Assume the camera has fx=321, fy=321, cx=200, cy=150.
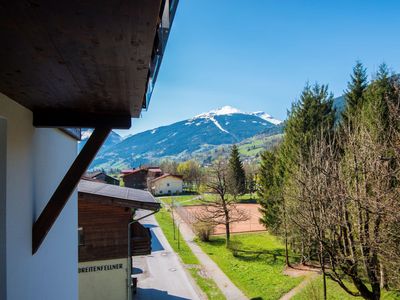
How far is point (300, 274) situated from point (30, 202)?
589 inches

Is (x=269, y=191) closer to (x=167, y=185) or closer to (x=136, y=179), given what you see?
(x=167, y=185)

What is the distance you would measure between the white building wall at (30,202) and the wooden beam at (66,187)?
10cm

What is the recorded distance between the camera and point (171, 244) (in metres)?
22.9

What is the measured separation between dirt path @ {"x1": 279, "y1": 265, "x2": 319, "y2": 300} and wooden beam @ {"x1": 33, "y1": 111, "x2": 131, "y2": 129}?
12.1 metres

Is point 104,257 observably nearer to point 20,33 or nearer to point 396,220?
point 396,220

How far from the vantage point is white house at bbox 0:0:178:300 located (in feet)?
4.29

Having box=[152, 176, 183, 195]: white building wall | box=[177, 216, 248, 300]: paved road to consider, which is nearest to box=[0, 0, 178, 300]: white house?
box=[177, 216, 248, 300]: paved road

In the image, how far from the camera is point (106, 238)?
10.7 metres

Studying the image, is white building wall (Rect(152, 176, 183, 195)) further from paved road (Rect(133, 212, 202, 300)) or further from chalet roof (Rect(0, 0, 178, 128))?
chalet roof (Rect(0, 0, 178, 128))

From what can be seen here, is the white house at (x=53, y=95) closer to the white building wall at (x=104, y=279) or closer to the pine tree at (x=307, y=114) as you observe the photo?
the white building wall at (x=104, y=279)

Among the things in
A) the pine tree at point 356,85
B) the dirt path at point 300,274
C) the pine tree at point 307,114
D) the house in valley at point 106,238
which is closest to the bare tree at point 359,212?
the dirt path at point 300,274

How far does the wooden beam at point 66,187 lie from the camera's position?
3.20m

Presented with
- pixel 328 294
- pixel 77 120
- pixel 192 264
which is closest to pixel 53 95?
pixel 77 120

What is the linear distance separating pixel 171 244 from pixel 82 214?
44.0ft
